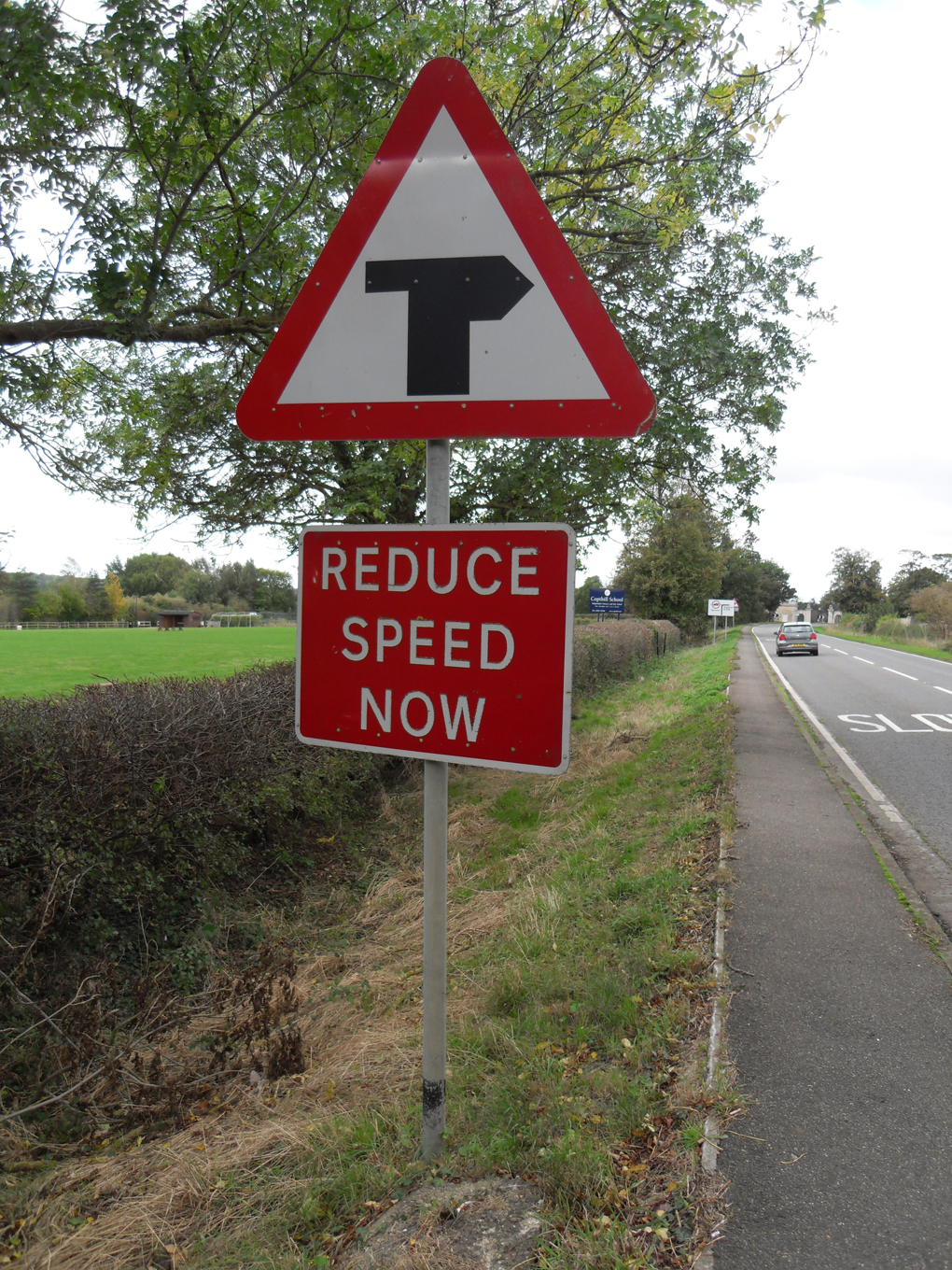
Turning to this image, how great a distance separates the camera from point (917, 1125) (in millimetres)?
2424

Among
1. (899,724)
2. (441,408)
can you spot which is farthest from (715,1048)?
(899,724)

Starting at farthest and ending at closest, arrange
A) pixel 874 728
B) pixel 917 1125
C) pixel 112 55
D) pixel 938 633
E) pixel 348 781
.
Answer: pixel 938 633 < pixel 874 728 < pixel 348 781 < pixel 112 55 < pixel 917 1125

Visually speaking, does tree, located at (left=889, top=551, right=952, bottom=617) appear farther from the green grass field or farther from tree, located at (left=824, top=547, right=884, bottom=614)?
the green grass field

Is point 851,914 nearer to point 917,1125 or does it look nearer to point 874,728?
point 917,1125

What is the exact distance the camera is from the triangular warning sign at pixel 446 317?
1596 mm

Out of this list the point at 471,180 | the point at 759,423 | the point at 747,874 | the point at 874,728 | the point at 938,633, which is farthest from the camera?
the point at 938,633

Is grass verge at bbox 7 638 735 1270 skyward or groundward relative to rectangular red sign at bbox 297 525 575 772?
groundward

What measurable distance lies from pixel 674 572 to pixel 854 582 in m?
59.3

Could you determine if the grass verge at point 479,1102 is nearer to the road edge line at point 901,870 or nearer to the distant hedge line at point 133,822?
the road edge line at point 901,870

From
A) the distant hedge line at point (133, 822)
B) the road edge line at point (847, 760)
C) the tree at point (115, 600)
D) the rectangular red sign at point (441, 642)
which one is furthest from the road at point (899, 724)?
the tree at point (115, 600)

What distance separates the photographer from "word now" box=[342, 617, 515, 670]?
5.36ft

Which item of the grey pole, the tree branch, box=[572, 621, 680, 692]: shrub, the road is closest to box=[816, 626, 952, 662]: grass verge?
the road

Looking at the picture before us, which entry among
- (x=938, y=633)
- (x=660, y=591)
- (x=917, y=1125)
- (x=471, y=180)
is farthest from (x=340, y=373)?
(x=938, y=633)

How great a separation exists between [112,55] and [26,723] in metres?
3.42
